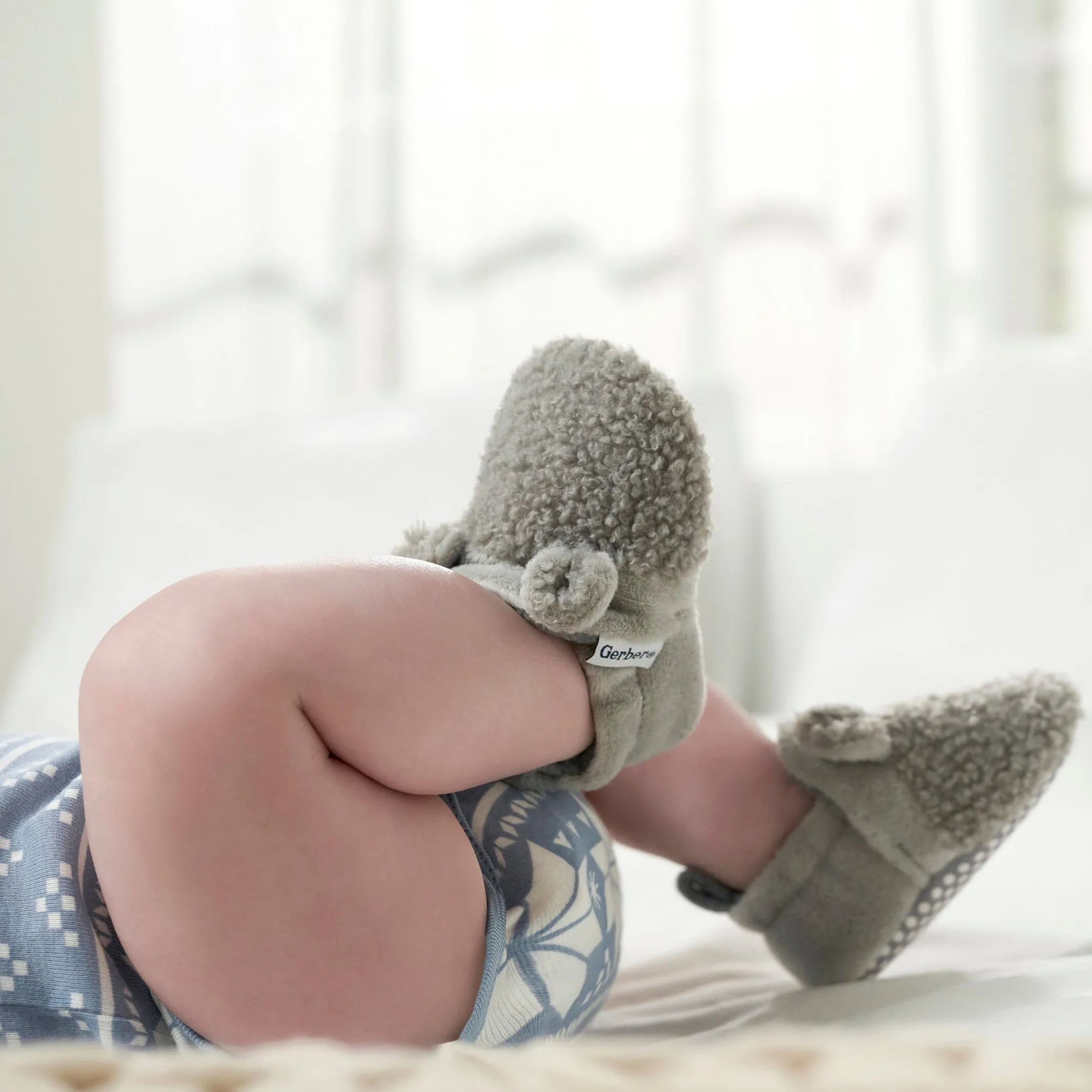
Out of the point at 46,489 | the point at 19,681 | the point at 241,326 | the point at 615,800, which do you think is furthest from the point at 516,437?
the point at 46,489

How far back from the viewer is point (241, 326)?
2.20 meters

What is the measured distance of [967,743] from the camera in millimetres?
621

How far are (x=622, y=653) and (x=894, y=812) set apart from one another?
0.21 meters

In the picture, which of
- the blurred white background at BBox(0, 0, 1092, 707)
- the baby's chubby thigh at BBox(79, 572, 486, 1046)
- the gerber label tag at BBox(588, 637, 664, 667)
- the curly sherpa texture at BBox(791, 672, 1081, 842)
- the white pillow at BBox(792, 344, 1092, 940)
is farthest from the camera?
the blurred white background at BBox(0, 0, 1092, 707)

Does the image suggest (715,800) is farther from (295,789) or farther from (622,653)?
(295,789)

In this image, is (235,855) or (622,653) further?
(622,653)

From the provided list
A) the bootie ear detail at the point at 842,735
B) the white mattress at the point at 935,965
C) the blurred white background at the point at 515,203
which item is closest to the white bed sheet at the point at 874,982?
the white mattress at the point at 935,965

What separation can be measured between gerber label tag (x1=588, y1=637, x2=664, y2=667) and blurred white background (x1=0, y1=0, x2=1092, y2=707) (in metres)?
1.19

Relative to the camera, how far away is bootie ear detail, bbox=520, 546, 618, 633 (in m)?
0.47

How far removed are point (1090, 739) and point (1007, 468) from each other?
Result: 32 centimetres

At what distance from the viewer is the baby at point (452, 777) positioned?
16.0 inches

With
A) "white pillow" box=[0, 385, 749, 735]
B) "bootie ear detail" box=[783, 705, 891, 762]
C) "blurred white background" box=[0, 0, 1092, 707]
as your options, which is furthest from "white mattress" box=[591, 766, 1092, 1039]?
"blurred white background" box=[0, 0, 1092, 707]

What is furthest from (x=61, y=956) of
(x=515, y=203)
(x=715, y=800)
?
(x=515, y=203)

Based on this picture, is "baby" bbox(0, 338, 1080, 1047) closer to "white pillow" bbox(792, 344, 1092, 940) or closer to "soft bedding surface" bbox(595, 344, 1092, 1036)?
"soft bedding surface" bbox(595, 344, 1092, 1036)
